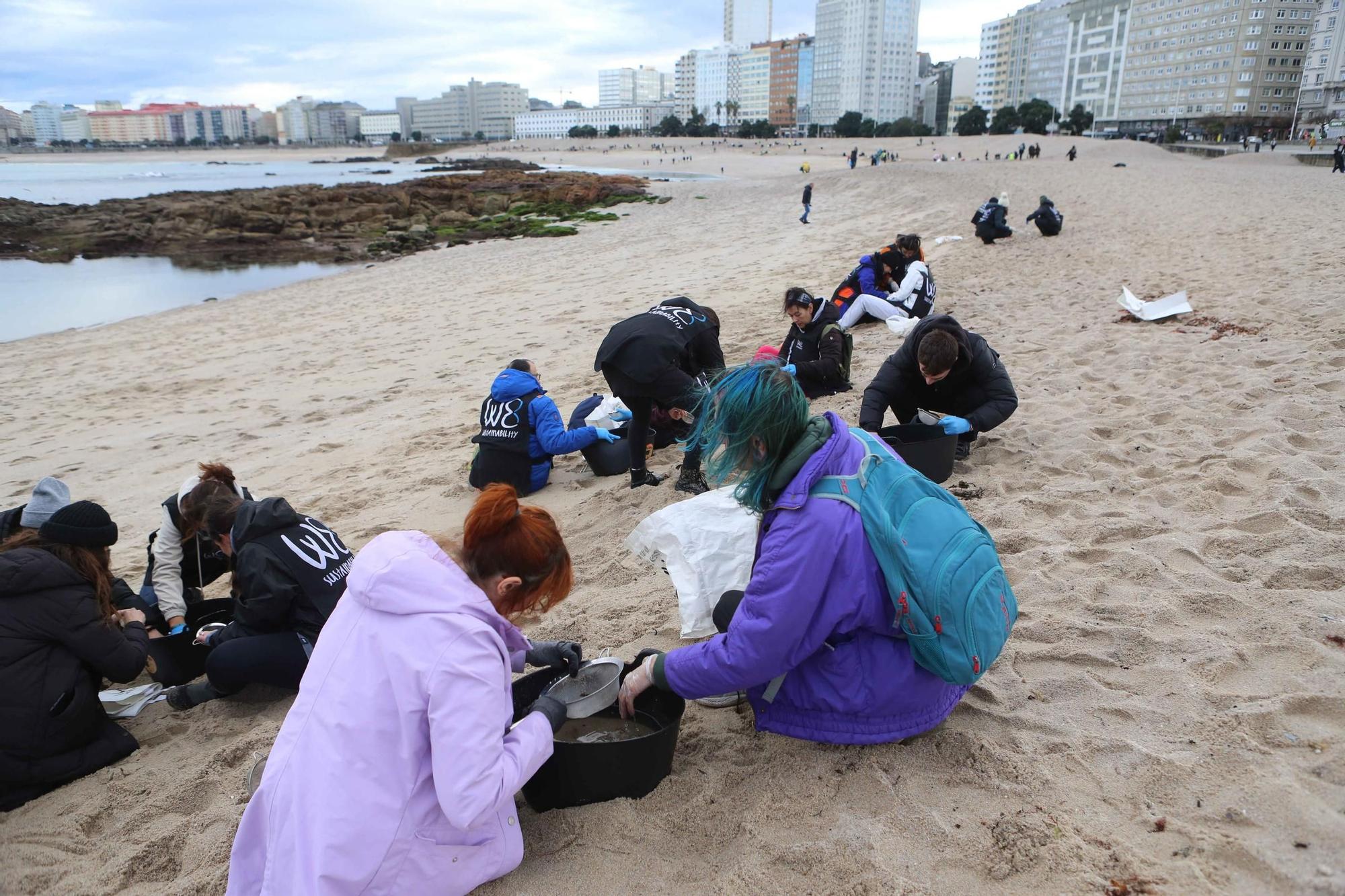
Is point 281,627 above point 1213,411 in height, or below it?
below

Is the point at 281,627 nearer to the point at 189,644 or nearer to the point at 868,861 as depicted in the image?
the point at 189,644

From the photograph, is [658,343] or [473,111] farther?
[473,111]

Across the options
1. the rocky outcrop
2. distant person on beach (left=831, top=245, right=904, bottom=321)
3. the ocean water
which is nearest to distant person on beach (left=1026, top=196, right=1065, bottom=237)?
distant person on beach (left=831, top=245, right=904, bottom=321)

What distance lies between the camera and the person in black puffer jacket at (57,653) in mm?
2688

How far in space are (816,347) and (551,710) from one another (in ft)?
14.6

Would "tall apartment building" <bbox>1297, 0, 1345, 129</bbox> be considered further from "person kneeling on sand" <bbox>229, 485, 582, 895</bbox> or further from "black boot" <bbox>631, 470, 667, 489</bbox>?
"person kneeling on sand" <bbox>229, 485, 582, 895</bbox>

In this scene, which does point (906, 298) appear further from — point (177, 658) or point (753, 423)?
point (177, 658)

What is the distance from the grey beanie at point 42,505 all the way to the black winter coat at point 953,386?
11.7 ft

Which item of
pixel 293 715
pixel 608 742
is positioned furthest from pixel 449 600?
pixel 608 742

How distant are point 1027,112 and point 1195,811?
82.4 meters

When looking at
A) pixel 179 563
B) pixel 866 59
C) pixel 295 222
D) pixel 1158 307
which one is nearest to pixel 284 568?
pixel 179 563

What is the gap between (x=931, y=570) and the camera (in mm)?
2092

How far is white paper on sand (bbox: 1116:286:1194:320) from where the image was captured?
7.06m

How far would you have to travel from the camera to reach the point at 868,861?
2.09 meters
